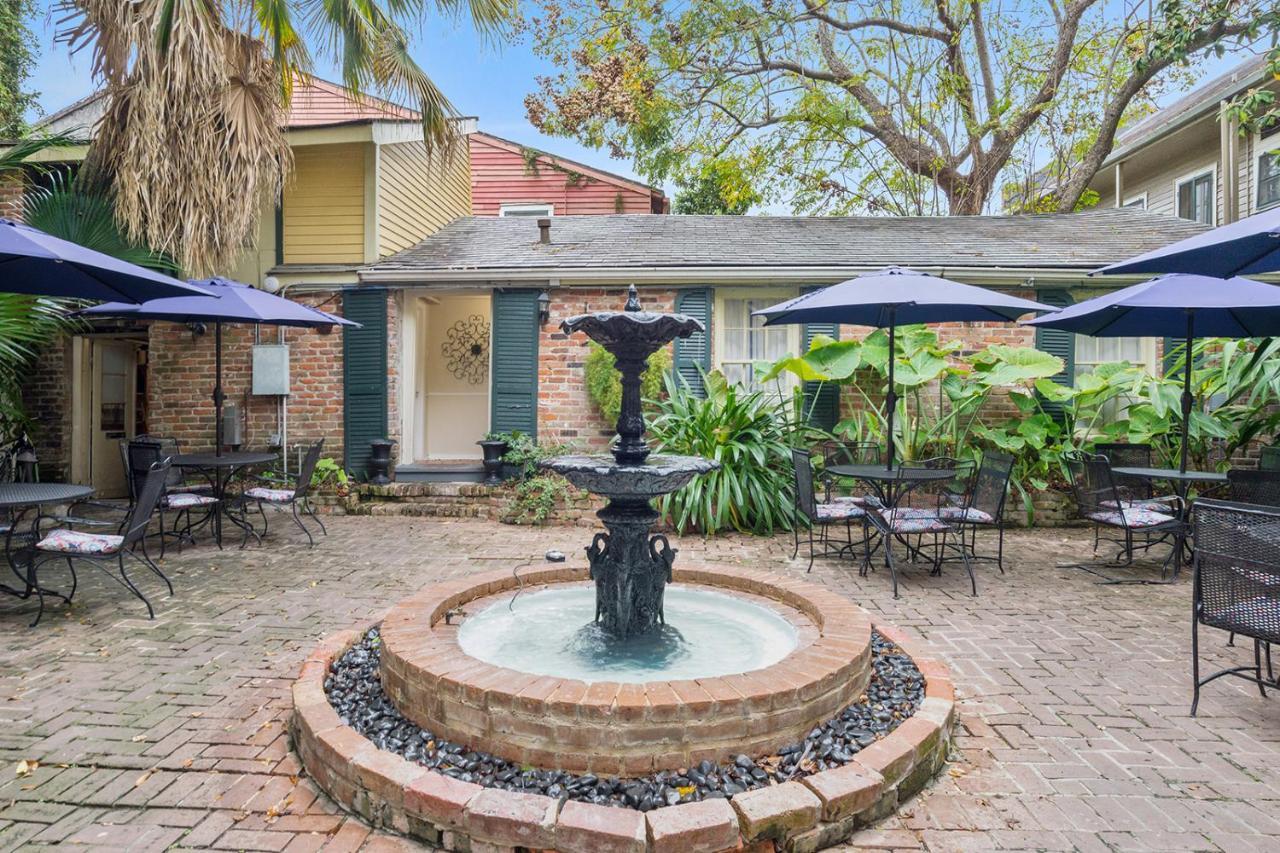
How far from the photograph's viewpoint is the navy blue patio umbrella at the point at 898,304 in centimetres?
534

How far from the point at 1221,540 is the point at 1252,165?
12034 millimetres

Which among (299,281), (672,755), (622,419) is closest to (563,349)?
(299,281)

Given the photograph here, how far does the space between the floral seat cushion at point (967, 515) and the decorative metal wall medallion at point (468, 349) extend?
7463mm

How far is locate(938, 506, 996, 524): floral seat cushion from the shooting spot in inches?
210

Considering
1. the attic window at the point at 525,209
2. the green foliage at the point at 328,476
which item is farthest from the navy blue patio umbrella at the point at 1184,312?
the attic window at the point at 525,209

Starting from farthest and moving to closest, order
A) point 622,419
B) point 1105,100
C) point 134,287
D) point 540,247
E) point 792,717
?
point 1105,100 < point 540,247 < point 134,287 < point 622,419 < point 792,717

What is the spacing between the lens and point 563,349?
8727mm

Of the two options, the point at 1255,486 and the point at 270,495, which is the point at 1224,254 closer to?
the point at 1255,486

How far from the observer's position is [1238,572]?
3039 mm

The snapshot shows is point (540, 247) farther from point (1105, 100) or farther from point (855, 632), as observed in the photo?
point (1105, 100)

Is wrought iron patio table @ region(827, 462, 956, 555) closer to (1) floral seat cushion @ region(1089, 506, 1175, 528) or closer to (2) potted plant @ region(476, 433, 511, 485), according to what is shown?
(1) floral seat cushion @ region(1089, 506, 1175, 528)

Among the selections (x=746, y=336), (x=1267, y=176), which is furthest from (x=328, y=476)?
(x=1267, y=176)

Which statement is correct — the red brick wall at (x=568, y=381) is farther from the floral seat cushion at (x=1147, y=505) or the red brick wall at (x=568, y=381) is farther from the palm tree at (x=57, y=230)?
the floral seat cushion at (x=1147, y=505)

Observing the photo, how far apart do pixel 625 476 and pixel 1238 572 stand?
2.70 meters
